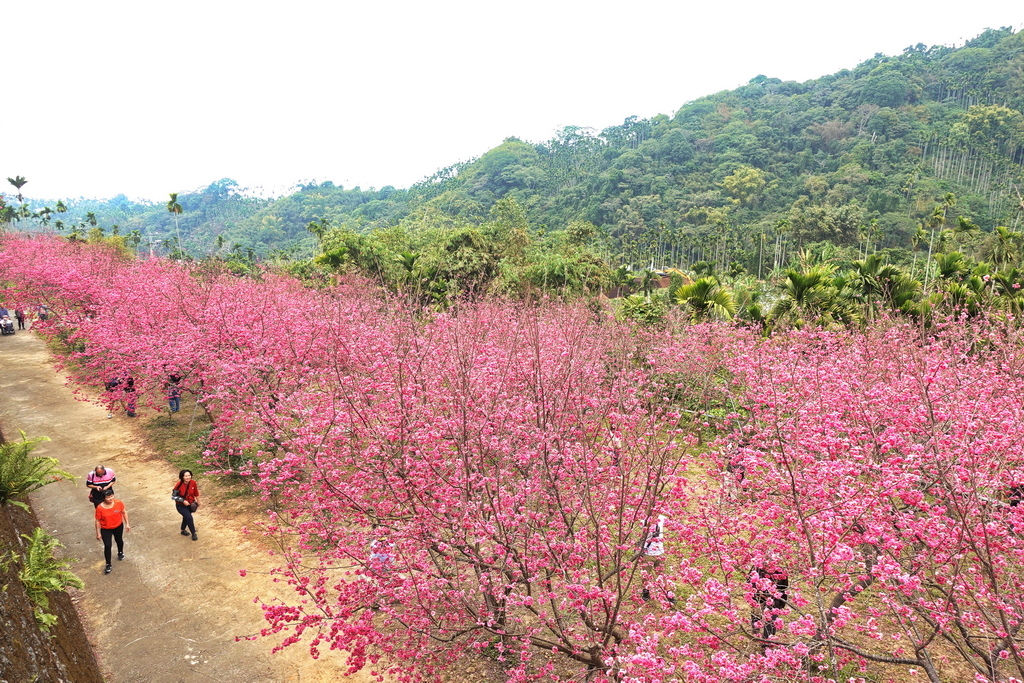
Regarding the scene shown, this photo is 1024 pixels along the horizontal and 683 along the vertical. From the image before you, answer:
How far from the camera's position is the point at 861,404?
705cm

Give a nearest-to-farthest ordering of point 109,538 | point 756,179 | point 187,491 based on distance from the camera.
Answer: point 109,538
point 187,491
point 756,179

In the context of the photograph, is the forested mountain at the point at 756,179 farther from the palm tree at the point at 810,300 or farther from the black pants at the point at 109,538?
the black pants at the point at 109,538

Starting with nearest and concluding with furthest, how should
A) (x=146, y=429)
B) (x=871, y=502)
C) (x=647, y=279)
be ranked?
(x=871, y=502) < (x=146, y=429) < (x=647, y=279)

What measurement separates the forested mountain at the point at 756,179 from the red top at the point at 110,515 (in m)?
39.3

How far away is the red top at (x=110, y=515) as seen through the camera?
8.23 metres

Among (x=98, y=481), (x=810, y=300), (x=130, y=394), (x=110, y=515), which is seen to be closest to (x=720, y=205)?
(x=810, y=300)

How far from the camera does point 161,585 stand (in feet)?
26.7

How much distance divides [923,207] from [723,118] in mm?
65364

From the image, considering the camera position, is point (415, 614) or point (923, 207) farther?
point (923, 207)

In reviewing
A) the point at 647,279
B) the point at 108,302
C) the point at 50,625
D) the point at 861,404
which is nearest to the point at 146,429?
the point at 108,302

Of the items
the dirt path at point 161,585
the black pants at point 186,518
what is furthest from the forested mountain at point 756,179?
the black pants at point 186,518

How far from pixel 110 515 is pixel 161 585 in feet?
4.34

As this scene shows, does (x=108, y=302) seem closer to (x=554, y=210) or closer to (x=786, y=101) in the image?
(x=554, y=210)

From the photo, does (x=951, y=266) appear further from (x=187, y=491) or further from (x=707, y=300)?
(x=187, y=491)
